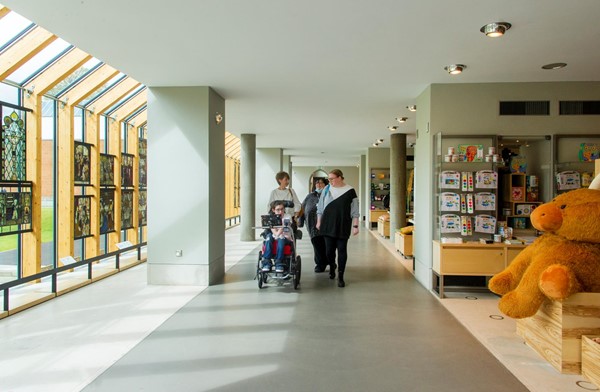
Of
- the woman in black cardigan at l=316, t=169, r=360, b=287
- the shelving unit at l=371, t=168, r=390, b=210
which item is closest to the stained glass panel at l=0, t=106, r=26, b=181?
the woman in black cardigan at l=316, t=169, r=360, b=287

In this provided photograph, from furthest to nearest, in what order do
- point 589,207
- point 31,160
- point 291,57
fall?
point 31,160 < point 291,57 < point 589,207

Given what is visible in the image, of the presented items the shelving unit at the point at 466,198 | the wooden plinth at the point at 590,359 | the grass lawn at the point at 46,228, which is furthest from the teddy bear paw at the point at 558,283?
the grass lawn at the point at 46,228

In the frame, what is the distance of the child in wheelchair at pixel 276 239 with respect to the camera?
6109 mm

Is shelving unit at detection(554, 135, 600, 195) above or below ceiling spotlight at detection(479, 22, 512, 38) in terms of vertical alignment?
below

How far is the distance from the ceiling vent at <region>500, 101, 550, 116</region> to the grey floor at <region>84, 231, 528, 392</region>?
270cm

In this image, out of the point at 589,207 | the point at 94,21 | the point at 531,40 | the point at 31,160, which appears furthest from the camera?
the point at 31,160

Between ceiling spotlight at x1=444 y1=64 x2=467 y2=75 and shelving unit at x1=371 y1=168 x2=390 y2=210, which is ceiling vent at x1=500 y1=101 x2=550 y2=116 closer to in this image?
ceiling spotlight at x1=444 y1=64 x2=467 y2=75

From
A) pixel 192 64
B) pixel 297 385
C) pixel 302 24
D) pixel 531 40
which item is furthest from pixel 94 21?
pixel 531 40

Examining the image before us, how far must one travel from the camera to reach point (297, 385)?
10.2ft

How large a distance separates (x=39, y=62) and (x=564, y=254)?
20.6 feet

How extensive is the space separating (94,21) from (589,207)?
4407 millimetres

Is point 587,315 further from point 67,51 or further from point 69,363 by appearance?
point 67,51

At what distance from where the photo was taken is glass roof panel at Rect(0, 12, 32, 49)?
4906 mm

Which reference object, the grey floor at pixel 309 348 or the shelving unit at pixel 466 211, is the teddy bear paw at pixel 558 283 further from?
the shelving unit at pixel 466 211
